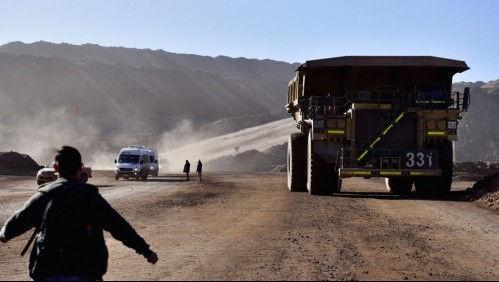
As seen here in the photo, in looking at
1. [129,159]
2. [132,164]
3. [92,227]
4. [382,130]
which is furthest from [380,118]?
[129,159]

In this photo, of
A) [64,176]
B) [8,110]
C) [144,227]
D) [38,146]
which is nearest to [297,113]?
[144,227]

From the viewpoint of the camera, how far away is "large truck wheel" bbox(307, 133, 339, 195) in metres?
20.4

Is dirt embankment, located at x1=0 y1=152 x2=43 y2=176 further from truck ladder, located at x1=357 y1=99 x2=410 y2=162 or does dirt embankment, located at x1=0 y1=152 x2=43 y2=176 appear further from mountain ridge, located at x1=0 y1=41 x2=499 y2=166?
mountain ridge, located at x1=0 y1=41 x2=499 y2=166

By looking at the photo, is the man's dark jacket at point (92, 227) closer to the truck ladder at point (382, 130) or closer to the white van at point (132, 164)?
the truck ladder at point (382, 130)

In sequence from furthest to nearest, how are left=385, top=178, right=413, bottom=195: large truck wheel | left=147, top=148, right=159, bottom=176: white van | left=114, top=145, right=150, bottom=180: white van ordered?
left=147, top=148, right=159, bottom=176: white van < left=114, top=145, right=150, bottom=180: white van < left=385, top=178, right=413, bottom=195: large truck wheel

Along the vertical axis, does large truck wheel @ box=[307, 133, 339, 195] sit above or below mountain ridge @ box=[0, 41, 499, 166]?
below

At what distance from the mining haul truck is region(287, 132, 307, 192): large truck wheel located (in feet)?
1.02

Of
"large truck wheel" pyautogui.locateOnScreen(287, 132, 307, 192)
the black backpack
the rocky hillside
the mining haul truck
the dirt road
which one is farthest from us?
the rocky hillside

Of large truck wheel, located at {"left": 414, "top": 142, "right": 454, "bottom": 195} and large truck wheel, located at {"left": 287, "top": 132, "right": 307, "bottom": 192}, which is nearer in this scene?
large truck wheel, located at {"left": 414, "top": 142, "right": 454, "bottom": 195}

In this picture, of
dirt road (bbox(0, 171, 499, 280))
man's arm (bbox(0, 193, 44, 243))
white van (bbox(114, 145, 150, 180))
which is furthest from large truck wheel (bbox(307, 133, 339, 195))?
white van (bbox(114, 145, 150, 180))

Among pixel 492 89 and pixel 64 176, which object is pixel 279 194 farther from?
pixel 492 89

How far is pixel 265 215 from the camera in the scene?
49.8ft

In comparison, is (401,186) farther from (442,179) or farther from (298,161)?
(298,161)

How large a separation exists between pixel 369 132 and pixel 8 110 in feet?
367
